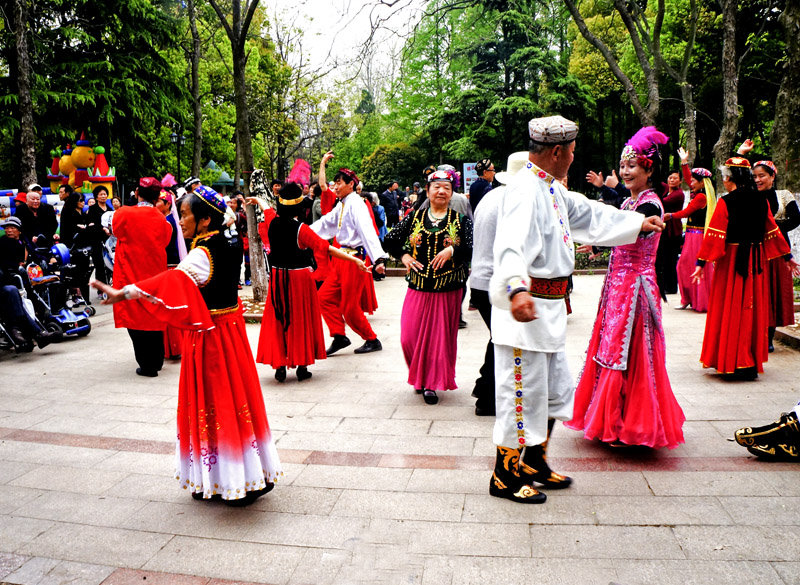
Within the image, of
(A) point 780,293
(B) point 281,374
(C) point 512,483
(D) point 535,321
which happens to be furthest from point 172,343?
(A) point 780,293

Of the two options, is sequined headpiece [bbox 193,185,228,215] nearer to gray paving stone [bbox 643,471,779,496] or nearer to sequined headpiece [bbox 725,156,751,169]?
gray paving stone [bbox 643,471,779,496]

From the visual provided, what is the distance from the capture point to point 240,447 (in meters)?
3.73

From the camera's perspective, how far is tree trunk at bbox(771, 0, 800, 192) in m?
11.5

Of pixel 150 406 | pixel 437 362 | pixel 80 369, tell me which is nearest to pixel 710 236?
pixel 437 362

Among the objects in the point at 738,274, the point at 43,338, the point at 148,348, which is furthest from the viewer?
the point at 43,338

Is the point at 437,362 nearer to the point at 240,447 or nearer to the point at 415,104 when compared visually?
the point at 240,447

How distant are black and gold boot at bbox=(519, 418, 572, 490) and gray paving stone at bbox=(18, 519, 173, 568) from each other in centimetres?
204

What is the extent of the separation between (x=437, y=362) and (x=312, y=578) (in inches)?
113

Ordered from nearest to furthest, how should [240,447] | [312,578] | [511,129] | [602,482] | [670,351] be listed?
[312,578] → [240,447] → [602,482] → [670,351] → [511,129]

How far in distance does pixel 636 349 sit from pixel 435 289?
1.94m

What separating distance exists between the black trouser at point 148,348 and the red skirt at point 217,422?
3.48m

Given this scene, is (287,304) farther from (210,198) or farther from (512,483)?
(512,483)

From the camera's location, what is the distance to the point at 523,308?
3.12 metres

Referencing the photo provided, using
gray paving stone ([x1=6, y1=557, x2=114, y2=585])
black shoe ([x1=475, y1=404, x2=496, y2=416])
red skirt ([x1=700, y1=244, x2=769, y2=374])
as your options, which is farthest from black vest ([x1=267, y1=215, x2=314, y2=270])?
red skirt ([x1=700, y1=244, x2=769, y2=374])
